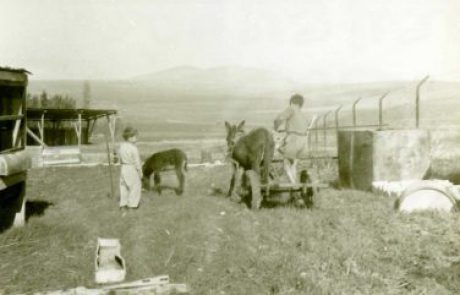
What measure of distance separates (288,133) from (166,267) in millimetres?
4760

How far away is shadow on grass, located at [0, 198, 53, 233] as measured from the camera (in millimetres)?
9641

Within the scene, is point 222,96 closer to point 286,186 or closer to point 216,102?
point 216,102

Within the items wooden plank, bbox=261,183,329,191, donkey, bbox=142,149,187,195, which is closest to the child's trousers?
wooden plank, bbox=261,183,329,191

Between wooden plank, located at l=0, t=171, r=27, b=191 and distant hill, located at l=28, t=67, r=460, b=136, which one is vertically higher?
distant hill, located at l=28, t=67, r=460, b=136

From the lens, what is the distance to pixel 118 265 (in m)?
6.61

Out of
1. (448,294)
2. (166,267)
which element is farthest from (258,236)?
(448,294)

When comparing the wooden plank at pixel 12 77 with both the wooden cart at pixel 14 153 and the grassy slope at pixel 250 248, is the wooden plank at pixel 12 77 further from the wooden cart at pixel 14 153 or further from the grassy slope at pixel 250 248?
the grassy slope at pixel 250 248

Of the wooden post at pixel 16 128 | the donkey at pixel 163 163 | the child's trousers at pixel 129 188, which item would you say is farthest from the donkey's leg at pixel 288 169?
the wooden post at pixel 16 128

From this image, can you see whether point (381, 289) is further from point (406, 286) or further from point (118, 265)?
point (118, 265)

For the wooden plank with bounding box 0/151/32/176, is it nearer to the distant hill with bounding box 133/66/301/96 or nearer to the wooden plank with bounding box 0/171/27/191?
the wooden plank with bounding box 0/171/27/191

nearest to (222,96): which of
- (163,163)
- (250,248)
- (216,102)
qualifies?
(216,102)

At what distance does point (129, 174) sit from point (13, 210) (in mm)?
2425

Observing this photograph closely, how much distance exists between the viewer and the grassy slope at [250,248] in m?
5.97

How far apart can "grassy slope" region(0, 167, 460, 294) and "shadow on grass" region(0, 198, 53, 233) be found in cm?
40
